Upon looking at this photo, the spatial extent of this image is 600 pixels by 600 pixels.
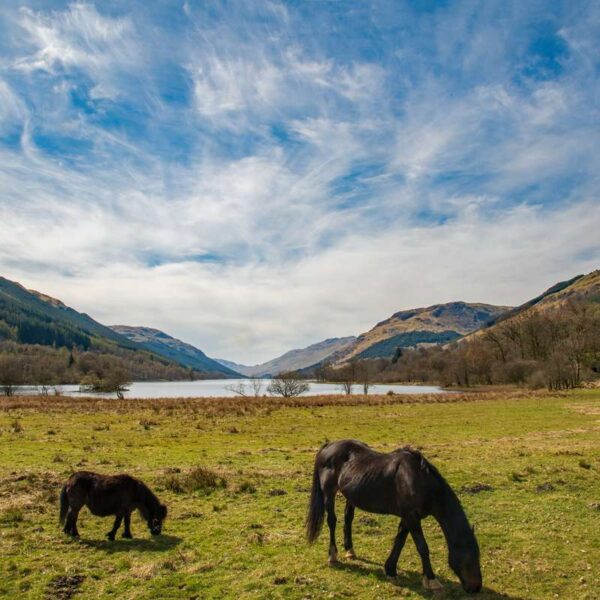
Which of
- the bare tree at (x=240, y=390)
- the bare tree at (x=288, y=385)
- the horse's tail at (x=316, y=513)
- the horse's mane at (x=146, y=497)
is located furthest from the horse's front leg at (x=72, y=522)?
the bare tree at (x=240, y=390)

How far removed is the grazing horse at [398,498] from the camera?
7.67 metres

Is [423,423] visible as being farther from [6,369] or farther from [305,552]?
[6,369]

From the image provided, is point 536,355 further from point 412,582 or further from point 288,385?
point 412,582

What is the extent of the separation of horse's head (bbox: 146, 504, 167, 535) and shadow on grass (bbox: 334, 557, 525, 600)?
4.34 m

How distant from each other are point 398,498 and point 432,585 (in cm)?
142

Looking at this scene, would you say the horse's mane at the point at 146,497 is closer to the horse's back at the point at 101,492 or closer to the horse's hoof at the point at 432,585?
the horse's back at the point at 101,492

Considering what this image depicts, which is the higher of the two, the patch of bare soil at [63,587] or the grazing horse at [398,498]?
the grazing horse at [398,498]

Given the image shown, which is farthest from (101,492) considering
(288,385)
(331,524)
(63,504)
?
(288,385)

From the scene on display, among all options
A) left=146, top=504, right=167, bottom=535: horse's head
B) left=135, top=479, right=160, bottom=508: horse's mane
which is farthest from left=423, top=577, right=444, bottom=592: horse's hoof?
left=135, top=479, right=160, bottom=508: horse's mane

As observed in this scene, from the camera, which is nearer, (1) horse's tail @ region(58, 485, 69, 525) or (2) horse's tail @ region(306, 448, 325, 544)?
(2) horse's tail @ region(306, 448, 325, 544)

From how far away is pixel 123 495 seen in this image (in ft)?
34.8

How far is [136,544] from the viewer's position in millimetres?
10336

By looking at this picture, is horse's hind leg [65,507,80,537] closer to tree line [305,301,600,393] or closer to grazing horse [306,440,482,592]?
grazing horse [306,440,482,592]

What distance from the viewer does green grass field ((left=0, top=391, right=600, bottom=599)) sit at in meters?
8.31
